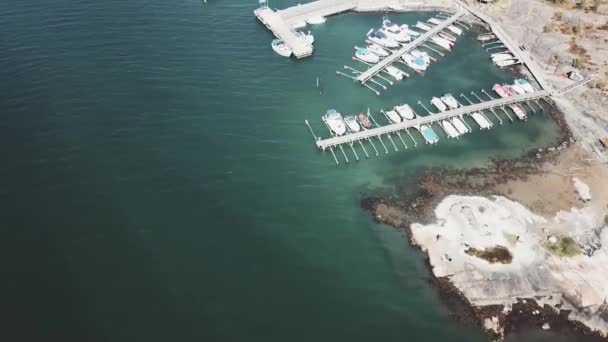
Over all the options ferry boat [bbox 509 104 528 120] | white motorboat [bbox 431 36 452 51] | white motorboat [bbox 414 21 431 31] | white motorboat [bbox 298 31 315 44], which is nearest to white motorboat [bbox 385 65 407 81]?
white motorboat [bbox 431 36 452 51]

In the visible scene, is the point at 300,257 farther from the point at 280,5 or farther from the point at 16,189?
the point at 280,5

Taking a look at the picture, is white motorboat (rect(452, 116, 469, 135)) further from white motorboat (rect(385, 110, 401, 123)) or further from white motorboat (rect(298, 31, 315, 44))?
white motorboat (rect(298, 31, 315, 44))

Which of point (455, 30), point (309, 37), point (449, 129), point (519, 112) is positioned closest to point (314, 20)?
point (309, 37)

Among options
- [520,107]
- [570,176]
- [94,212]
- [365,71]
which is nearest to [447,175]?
[570,176]

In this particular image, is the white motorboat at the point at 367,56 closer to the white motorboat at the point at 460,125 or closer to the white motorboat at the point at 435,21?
the white motorboat at the point at 435,21

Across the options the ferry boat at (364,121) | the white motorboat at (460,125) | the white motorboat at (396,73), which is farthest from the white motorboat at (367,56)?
the white motorboat at (460,125)

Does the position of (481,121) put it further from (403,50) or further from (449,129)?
(403,50)
